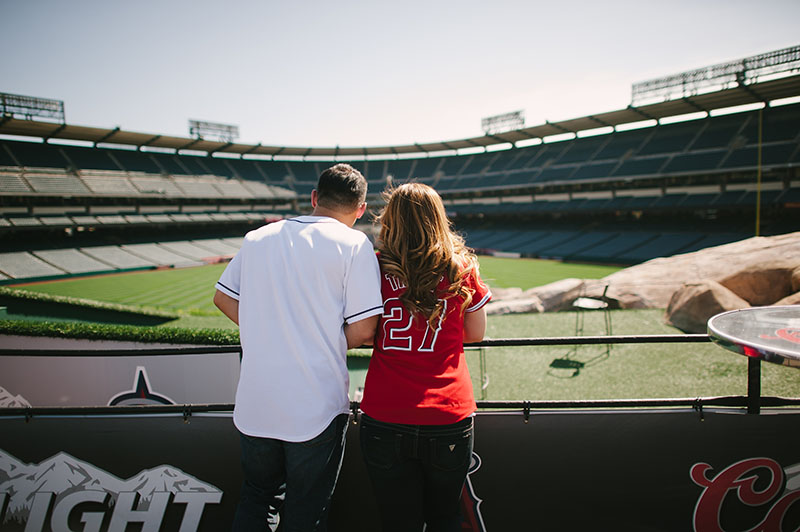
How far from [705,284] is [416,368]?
8380 mm

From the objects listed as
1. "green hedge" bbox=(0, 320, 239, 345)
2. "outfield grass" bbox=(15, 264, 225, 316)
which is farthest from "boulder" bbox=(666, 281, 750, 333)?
"outfield grass" bbox=(15, 264, 225, 316)

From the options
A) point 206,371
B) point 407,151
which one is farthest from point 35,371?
point 407,151

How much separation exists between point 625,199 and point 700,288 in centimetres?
2859

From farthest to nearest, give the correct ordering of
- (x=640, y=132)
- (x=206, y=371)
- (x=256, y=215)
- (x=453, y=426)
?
(x=256, y=215)
(x=640, y=132)
(x=206, y=371)
(x=453, y=426)

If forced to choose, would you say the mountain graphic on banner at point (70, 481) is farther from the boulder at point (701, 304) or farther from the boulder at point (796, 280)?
the boulder at point (796, 280)

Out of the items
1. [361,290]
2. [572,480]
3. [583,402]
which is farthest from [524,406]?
[361,290]

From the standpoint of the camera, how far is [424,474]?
1.61 meters

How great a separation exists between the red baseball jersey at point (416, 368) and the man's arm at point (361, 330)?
5 cm

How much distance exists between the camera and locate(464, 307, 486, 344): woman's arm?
174cm

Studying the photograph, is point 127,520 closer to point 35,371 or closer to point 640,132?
point 35,371

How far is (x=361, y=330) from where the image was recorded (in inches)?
62.9

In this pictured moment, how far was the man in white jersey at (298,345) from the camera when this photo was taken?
4.99 ft

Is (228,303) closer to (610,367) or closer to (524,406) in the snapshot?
(524,406)

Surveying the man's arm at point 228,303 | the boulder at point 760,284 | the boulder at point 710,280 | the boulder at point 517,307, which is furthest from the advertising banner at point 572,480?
the boulder at point 517,307
